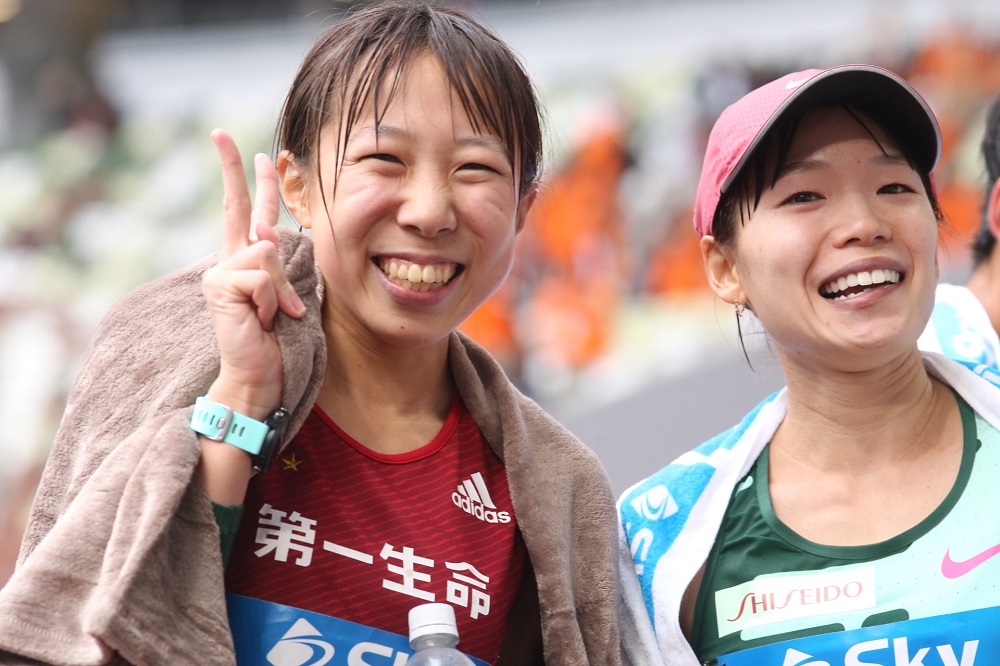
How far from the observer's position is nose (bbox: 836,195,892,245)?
133 cm

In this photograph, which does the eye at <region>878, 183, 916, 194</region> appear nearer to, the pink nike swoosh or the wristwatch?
the pink nike swoosh

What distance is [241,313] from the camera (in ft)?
3.72

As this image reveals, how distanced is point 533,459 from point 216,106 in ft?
15.8

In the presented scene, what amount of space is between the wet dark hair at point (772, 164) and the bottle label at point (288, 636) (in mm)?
661

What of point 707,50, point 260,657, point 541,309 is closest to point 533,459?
point 260,657

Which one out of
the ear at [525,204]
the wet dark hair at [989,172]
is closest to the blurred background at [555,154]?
the wet dark hair at [989,172]

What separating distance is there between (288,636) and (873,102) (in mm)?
871

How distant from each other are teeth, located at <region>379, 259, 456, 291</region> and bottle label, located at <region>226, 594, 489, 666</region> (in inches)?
13.9

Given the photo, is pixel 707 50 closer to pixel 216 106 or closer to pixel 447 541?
pixel 216 106

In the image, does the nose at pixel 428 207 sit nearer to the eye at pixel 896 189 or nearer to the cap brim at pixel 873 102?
the cap brim at pixel 873 102

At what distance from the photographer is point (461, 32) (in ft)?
4.35

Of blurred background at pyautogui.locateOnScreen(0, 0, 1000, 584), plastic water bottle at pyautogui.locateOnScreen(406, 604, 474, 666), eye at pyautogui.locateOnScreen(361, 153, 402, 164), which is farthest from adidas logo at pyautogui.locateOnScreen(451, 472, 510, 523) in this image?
blurred background at pyautogui.locateOnScreen(0, 0, 1000, 584)

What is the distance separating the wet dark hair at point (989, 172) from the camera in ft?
6.78

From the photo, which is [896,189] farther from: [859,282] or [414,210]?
[414,210]
